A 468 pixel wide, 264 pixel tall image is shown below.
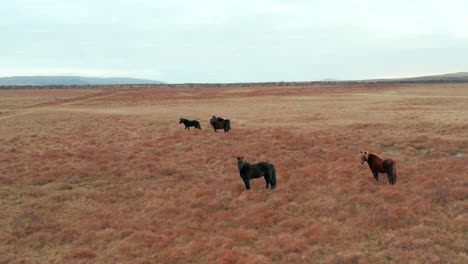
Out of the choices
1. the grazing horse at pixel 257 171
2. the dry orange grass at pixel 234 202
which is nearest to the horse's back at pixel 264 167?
the grazing horse at pixel 257 171

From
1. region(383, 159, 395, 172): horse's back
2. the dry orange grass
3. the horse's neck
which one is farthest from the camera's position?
the horse's neck

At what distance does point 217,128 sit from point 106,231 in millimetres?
18700

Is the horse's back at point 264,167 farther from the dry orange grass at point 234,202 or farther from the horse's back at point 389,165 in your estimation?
the horse's back at point 389,165

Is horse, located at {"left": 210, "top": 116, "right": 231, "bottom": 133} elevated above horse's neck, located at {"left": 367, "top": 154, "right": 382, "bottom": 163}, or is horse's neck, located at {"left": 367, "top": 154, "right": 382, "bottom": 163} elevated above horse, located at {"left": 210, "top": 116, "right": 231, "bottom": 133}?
horse's neck, located at {"left": 367, "top": 154, "right": 382, "bottom": 163}

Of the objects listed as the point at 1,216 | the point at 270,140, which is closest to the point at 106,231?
the point at 1,216

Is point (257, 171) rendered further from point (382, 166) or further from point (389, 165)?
point (389, 165)

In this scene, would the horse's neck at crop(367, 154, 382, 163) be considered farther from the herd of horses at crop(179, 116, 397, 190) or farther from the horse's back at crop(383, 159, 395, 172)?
the horse's back at crop(383, 159, 395, 172)

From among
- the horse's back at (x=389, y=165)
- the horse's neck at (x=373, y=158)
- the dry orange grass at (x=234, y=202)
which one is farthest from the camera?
the horse's neck at (x=373, y=158)

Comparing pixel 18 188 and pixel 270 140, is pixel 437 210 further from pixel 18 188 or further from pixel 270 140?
pixel 18 188

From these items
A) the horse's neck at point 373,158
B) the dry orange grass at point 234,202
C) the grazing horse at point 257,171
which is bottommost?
the dry orange grass at point 234,202

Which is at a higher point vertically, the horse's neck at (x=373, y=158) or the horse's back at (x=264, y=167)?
the horse's neck at (x=373, y=158)

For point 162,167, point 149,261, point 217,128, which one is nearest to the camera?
point 149,261

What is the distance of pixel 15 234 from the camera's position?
10.8m

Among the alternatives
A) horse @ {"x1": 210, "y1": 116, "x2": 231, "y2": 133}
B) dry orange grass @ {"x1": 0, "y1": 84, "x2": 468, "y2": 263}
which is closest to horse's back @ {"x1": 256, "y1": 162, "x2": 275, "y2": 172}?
dry orange grass @ {"x1": 0, "y1": 84, "x2": 468, "y2": 263}
